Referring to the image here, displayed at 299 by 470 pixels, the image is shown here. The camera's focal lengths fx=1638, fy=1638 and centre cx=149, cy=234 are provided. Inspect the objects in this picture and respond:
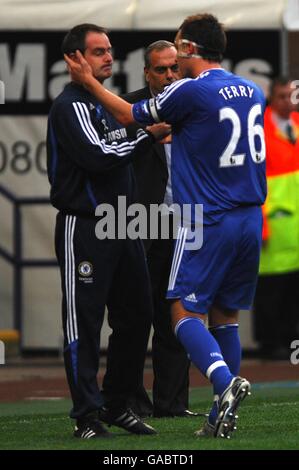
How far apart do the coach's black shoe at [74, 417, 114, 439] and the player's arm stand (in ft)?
4.95

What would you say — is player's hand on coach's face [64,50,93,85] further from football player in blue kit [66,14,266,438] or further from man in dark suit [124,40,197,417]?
man in dark suit [124,40,197,417]

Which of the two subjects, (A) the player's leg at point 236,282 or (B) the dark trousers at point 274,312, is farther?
(B) the dark trousers at point 274,312

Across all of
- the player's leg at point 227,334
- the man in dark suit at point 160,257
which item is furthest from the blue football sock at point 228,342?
the man in dark suit at point 160,257

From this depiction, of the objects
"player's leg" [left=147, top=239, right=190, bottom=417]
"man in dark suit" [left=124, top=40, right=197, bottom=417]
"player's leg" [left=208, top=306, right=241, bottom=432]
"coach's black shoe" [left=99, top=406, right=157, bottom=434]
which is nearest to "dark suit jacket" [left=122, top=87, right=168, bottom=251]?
"man in dark suit" [left=124, top=40, right=197, bottom=417]

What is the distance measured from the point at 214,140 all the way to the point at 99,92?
0.63m

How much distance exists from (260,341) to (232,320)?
5.77 m

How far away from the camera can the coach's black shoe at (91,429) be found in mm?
8180

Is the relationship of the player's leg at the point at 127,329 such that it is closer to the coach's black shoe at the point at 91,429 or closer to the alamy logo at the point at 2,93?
the coach's black shoe at the point at 91,429

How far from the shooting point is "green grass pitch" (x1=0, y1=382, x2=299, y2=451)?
305 inches

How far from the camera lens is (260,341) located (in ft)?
46.4

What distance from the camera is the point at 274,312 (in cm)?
1410

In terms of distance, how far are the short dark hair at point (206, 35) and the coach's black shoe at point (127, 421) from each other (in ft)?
6.14

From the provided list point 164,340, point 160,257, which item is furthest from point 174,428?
point 160,257

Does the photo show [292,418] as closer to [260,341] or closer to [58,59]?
[260,341]
